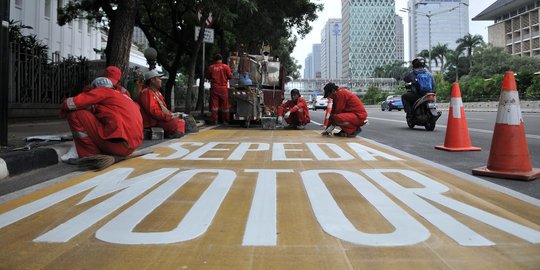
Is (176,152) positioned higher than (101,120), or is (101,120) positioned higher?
(101,120)

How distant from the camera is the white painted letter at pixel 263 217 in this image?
300 centimetres

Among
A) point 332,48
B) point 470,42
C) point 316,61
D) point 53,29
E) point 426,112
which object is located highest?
point 316,61

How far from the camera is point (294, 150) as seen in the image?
7.70 metres

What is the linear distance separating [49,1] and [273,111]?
28.7 m

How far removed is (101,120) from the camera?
5984 mm

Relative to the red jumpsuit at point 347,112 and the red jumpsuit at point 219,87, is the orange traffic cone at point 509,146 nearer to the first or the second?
the red jumpsuit at point 347,112

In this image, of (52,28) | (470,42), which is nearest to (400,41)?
(470,42)

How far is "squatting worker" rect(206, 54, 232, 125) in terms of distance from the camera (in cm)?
1393

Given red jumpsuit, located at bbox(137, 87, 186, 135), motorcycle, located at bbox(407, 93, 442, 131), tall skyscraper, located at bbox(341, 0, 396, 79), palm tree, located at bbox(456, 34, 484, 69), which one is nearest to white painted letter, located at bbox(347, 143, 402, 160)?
red jumpsuit, located at bbox(137, 87, 186, 135)

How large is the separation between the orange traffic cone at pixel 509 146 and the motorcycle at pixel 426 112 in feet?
20.3

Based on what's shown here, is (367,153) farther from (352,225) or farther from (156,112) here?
(156,112)

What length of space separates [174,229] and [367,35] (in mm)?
101709

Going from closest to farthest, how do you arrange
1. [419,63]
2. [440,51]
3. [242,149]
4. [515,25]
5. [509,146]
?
[509,146] < [242,149] < [419,63] < [440,51] < [515,25]

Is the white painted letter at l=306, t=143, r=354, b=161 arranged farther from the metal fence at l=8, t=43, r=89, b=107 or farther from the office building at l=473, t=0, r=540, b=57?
the office building at l=473, t=0, r=540, b=57
